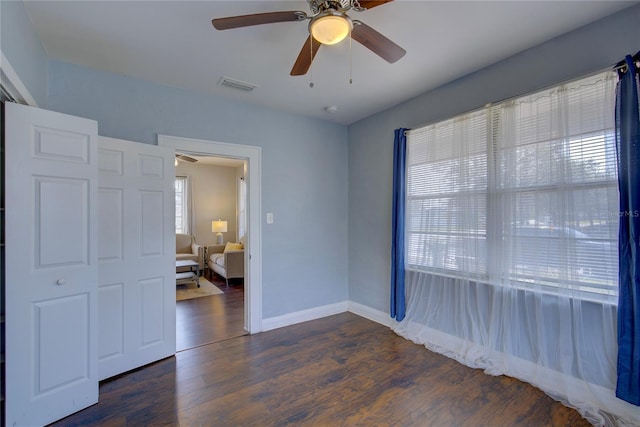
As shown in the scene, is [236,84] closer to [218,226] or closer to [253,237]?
[253,237]

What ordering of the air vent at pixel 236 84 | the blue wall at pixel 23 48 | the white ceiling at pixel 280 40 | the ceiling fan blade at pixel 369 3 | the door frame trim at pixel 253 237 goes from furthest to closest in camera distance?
the door frame trim at pixel 253 237, the air vent at pixel 236 84, the white ceiling at pixel 280 40, the blue wall at pixel 23 48, the ceiling fan blade at pixel 369 3

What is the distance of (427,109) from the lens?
3.14m

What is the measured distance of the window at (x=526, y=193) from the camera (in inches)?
77.3

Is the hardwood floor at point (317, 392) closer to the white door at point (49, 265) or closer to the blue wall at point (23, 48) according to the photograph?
the white door at point (49, 265)

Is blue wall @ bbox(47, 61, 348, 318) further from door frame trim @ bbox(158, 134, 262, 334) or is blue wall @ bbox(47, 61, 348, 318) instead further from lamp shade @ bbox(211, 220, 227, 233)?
lamp shade @ bbox(211, 220, 227, 233)

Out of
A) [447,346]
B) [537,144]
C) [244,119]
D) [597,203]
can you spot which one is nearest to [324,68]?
[244,119]

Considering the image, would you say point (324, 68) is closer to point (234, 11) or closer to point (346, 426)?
point (234, 11)

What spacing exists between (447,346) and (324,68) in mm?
2861

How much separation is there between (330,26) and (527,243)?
7.08ft

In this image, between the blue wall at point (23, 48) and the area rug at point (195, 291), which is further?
the area rug at point (195, 291)

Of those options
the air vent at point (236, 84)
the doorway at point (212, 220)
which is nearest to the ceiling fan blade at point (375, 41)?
the air vent at point (236, 84)

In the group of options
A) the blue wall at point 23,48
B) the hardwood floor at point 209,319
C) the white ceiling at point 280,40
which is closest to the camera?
the blue wall at point 23,48

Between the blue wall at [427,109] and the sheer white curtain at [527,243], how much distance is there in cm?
17

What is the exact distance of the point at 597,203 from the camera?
1966mm
